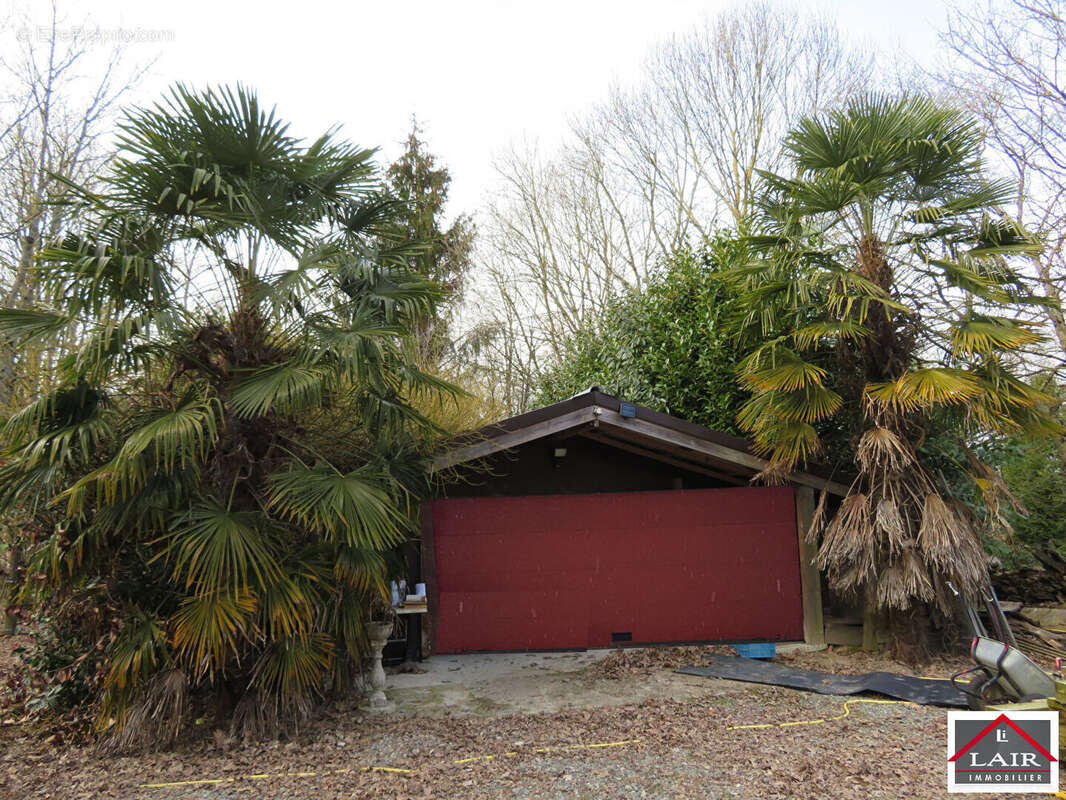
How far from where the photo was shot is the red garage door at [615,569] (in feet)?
23.6

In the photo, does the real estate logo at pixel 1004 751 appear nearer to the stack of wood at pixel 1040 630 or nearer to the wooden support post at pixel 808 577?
the wooden support post at pixel 808 577

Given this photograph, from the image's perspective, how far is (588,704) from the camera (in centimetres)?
541

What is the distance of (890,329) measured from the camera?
622 cm

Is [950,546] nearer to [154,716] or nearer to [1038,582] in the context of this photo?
[1038,582]

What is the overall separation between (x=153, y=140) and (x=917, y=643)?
23.4ft

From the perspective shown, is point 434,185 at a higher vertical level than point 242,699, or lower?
higher

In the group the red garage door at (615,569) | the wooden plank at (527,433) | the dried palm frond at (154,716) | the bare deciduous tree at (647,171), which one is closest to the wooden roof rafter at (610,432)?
the wooden plank at (527,433)

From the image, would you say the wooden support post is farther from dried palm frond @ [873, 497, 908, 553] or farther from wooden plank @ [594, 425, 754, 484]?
dried palm frond @ [873, 497, 908, 553]

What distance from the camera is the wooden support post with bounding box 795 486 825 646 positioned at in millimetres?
7031

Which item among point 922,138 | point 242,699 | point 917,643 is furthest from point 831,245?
point 242,699

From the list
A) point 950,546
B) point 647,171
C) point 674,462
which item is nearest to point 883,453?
point 950,546

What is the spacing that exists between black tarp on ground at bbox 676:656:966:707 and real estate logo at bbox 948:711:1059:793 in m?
1.34

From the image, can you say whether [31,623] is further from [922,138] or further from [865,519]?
[922,138]

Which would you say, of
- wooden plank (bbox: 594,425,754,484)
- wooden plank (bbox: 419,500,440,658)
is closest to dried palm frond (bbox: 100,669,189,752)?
wooden plank (bbox: 419,500,440,658)
